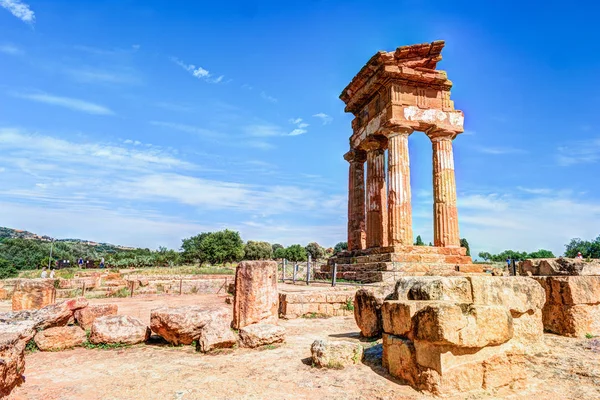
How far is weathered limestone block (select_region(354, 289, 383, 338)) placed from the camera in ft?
21.0

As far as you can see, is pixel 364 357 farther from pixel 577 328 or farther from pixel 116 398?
pixel 577 328

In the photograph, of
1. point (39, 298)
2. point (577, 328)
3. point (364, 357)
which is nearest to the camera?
point (364, 357)

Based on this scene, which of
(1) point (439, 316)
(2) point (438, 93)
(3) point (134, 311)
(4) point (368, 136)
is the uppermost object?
(2) point (438, 93)

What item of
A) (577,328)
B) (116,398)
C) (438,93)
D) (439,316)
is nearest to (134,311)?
(116,398)

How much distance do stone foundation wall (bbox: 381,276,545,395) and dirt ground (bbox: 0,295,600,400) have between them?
0.16 meters

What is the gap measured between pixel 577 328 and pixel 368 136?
12033 mm

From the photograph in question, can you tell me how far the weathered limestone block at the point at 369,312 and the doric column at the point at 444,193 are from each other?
1009cm

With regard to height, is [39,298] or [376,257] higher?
[376,257]

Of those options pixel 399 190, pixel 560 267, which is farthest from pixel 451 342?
pixel 399 190

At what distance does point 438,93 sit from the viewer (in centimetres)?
1636

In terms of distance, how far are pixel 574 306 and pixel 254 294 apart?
219 inches

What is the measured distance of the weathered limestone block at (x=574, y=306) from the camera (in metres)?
6.17

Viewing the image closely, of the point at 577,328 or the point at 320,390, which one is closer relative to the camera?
the point at 320,390

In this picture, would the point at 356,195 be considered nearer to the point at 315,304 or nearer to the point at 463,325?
the point at 315,304
